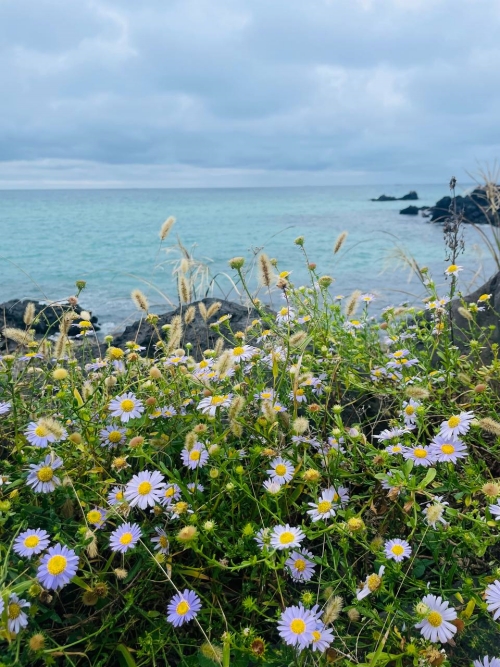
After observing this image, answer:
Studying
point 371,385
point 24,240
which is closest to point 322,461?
point 371,385

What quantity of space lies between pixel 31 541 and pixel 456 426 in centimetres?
118

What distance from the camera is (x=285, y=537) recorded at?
139cm

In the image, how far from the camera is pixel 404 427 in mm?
1785

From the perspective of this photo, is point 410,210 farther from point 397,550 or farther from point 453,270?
point 397,550

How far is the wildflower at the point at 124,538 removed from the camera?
1.38m

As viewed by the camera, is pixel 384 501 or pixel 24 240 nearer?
pixel 384 501

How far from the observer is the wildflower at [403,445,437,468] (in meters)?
1.57

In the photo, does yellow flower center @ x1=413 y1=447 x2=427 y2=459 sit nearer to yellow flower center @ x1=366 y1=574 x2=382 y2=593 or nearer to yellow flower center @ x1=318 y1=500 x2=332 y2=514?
yellow flower center @ x1=318 y1=500 x2=332 y2=514

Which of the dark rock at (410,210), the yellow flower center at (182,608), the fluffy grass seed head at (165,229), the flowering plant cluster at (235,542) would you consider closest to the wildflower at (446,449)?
the flowering plant cluster at (235,542)

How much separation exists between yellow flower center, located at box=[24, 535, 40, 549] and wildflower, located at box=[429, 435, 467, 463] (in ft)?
3.51

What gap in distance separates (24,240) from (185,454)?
89.5ft

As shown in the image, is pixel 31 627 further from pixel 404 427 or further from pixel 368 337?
pixel 368 337

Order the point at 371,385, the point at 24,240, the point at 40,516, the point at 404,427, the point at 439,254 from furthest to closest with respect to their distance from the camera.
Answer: the point at 24,240 → the point at 439,254 → the point at 371,385 → the point at 404,427 → the point at 40,516

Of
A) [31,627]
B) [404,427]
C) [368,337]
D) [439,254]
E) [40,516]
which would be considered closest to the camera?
[31,627]
